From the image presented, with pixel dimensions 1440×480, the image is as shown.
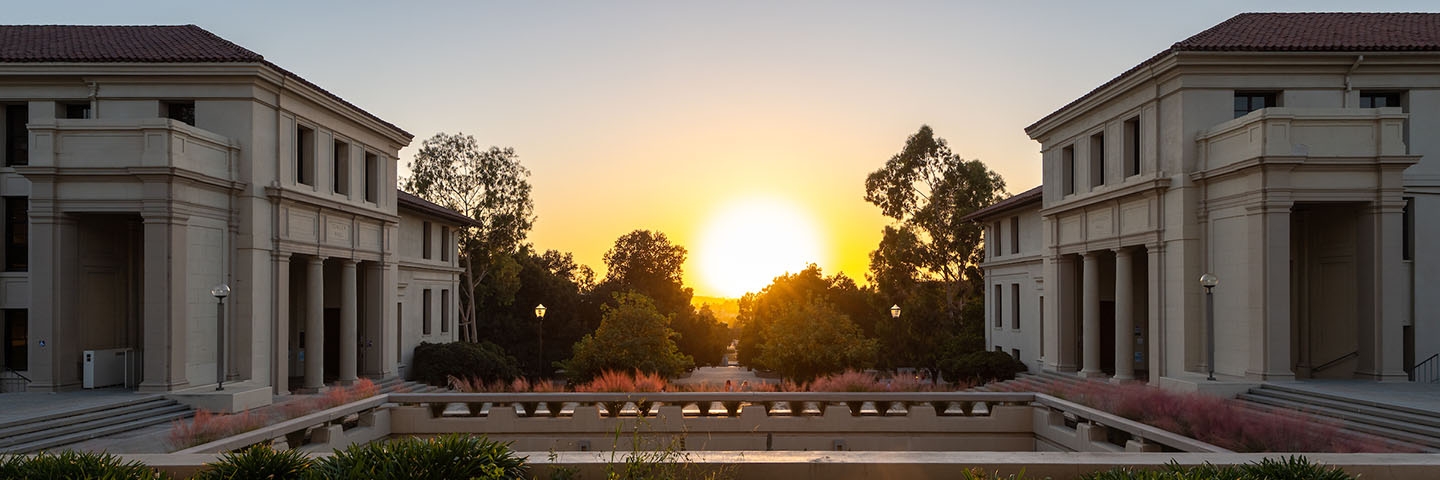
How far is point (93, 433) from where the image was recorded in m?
18.1

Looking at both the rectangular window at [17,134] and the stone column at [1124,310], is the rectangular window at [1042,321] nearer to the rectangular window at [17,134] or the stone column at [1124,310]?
the stone column at [1124,310]

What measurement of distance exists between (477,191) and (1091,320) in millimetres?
34530

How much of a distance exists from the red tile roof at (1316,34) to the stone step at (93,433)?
25.8m

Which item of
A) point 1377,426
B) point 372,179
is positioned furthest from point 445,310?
point 1377,426

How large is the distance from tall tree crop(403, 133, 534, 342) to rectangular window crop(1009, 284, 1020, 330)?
2739cm

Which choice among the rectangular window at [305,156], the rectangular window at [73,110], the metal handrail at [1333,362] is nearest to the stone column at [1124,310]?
the metal handrail at [1333,362]

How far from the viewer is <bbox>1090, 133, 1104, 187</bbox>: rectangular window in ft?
96.7

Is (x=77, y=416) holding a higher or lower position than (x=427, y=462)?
lower

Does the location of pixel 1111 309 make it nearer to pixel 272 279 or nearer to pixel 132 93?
pixel 272 279

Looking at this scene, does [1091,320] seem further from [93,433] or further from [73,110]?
[73,110]

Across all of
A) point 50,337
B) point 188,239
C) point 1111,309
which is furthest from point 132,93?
point 1111,309

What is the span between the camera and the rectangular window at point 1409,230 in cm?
2358

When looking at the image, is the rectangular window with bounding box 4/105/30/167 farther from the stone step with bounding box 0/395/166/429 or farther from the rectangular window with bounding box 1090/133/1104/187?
the rectangular window with bounding box 1090/133/1104/187

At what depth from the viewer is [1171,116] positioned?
79.6 feet
